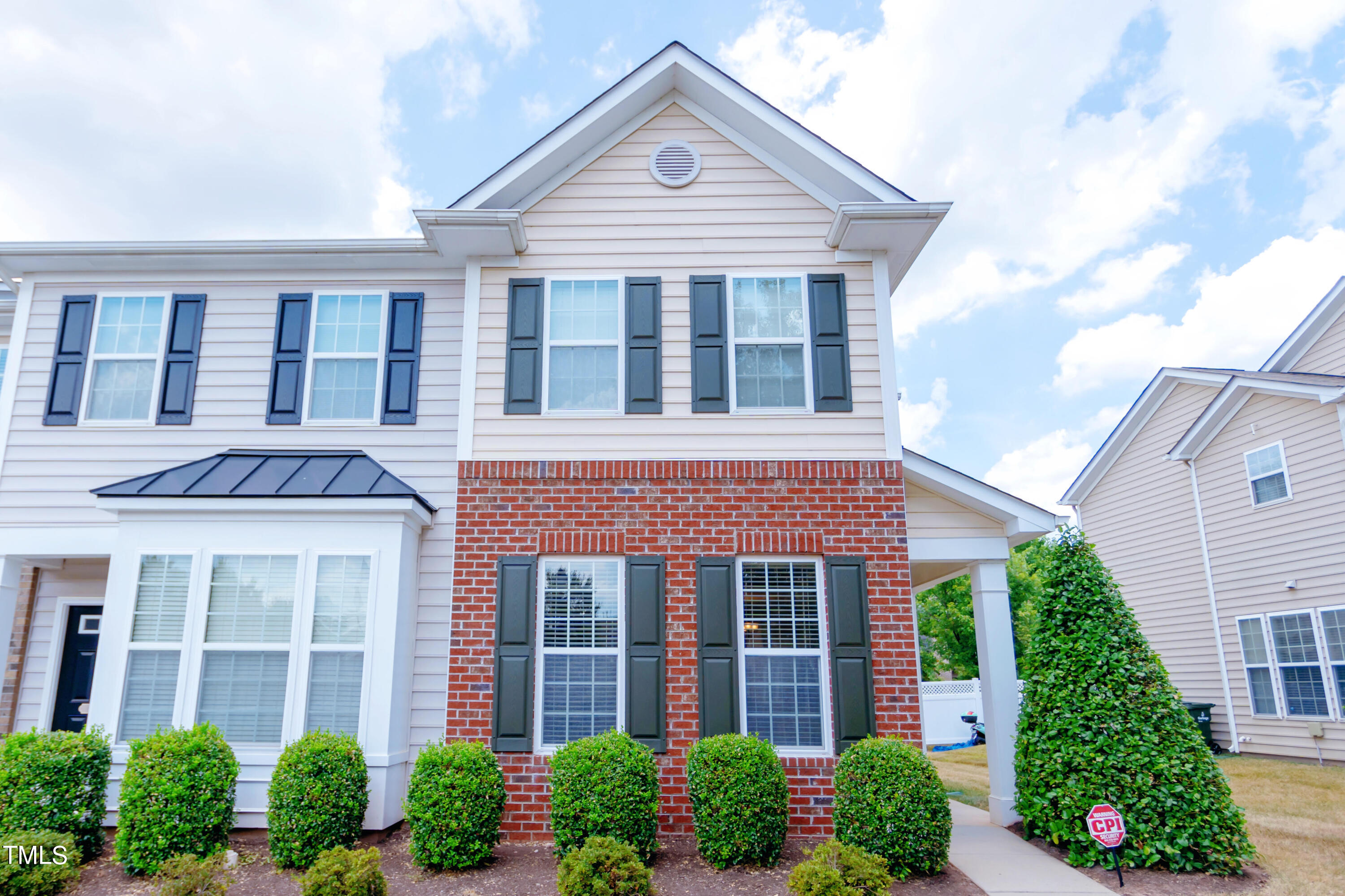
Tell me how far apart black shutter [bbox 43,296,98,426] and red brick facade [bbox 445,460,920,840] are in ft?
16.1

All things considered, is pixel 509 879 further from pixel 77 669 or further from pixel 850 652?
pixel 77 669

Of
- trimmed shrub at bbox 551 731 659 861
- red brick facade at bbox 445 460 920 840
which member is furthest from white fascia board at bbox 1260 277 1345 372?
trimmed shrub at bbox 551 731 659 861

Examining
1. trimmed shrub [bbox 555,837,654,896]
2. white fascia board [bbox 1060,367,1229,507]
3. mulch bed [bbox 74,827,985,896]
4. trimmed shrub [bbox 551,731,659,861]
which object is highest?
white fascia board [bbox 1060,367,1229,507]

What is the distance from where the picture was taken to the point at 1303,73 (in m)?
15.3

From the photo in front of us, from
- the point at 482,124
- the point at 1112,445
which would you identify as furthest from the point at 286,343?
the point at 1112,445

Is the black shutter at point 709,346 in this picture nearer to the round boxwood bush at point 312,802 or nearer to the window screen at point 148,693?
the round boxwood bush at point 312,802

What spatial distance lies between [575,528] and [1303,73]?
704 inches

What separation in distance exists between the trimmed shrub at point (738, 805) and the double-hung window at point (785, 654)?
0.85 meters

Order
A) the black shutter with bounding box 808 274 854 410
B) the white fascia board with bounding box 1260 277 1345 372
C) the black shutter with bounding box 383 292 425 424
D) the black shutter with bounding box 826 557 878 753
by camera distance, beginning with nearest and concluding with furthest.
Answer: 1. the black shutter with bounding box 826 557 878 753
2. the black shutter with bounding box 808 274 854 410
3. the black shutter with bounding box 383 292 425 424
4. the white fascia board with bounding box 1260 277 1345 372

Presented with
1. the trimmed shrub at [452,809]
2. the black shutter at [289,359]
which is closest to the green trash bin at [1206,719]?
the trimmed shrub at [452,809]

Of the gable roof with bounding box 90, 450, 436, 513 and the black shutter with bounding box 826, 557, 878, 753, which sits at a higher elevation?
the gable roof with bounding box 90, 450, 436, 513

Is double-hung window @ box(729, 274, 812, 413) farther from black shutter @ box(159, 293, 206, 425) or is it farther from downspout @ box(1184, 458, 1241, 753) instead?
downspout @ box(1184, 458, 1241, 753)

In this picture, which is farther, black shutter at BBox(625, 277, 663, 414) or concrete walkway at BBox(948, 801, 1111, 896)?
black shutter at BBox(625, 277, 663, 414)

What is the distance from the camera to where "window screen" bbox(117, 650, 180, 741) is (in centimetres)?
699
